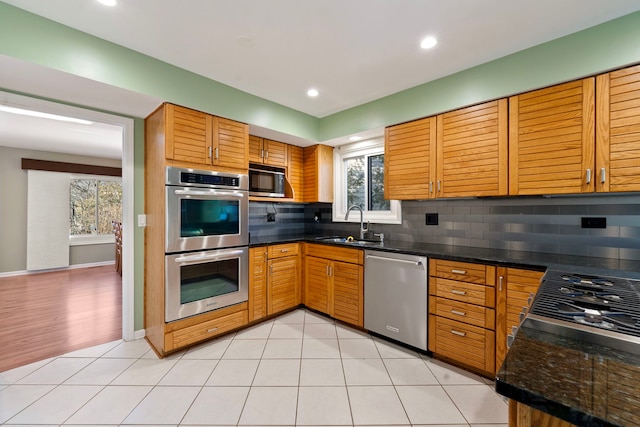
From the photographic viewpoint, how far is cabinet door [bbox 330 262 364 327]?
2863 mm

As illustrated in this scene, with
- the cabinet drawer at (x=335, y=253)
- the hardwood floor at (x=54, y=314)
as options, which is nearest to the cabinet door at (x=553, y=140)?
the cabinet drawer at (x=335, y=253)

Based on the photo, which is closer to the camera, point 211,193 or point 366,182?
point 211,193

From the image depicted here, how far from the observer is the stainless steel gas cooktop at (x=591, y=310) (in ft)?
2.56

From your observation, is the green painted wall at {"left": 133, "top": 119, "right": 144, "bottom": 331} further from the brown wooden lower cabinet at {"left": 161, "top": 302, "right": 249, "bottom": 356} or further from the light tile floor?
the brown wooden lower cabinet at {"left": 161, "top": 302, "right": 249, "bottom": 356}

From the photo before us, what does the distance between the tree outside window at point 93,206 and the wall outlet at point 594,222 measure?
8.28m

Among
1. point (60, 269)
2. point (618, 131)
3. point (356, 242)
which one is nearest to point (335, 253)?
point (356, 242)

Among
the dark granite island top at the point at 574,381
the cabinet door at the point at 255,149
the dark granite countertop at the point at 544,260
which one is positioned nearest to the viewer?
the dark granite island top at the point at 574,381

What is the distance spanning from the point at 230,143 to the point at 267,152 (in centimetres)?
77

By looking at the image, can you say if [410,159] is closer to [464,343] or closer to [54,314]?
[464,343]

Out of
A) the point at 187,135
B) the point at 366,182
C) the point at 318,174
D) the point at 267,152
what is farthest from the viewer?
the point at 318,174

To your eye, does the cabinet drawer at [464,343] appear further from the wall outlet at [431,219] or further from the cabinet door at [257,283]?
the cabinet door at [257,283]

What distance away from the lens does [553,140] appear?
79.7 inches

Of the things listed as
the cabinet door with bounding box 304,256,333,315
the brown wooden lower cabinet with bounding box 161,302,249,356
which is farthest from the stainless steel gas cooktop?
the brown wooden lower cabinet with bounding box 161,302,249,356

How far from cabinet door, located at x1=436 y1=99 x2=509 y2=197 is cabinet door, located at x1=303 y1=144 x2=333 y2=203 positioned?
62.5 inches
